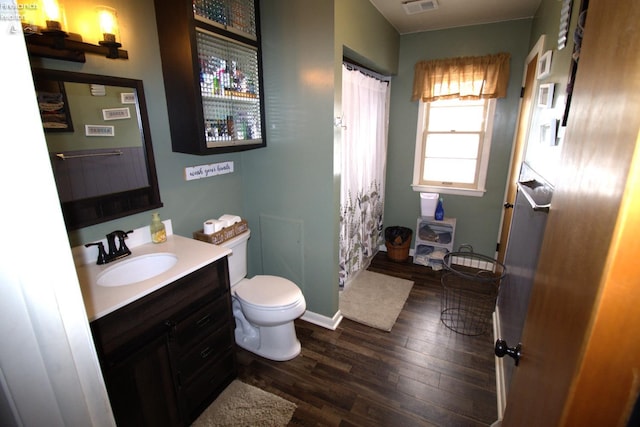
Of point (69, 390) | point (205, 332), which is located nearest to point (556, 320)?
point (69, 390)

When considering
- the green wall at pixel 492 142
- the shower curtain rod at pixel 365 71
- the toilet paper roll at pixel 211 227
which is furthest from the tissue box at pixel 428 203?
the toilet paper roll at pixel 211 227

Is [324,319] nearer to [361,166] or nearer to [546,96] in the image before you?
[361,166]

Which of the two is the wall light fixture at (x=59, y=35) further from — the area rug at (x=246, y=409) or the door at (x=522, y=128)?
the door at (x=522, y=128)

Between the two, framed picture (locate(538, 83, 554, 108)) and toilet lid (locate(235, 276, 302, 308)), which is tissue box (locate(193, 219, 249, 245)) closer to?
toilet lid (locate(235, 276, 302, 308))

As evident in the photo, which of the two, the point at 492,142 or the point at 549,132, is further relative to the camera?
the point at 492,142

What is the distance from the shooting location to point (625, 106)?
1.43ft

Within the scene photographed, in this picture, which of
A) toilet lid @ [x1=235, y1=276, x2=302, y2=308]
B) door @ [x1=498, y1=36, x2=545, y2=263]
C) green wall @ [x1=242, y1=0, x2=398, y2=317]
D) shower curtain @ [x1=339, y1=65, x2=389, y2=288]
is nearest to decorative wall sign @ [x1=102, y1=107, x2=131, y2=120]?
green wall @ [x1=242, y1=0, x2=398, y2=317]

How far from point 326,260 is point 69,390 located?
1.98 metres

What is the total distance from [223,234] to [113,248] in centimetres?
67

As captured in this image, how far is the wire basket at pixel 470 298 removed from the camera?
8.37ft

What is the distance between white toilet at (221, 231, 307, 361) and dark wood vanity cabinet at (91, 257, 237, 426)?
23 cm

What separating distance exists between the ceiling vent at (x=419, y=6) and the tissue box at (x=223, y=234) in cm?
231

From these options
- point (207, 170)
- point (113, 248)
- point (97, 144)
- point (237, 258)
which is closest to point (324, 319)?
point (237, 258)

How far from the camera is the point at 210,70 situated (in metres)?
1.84
